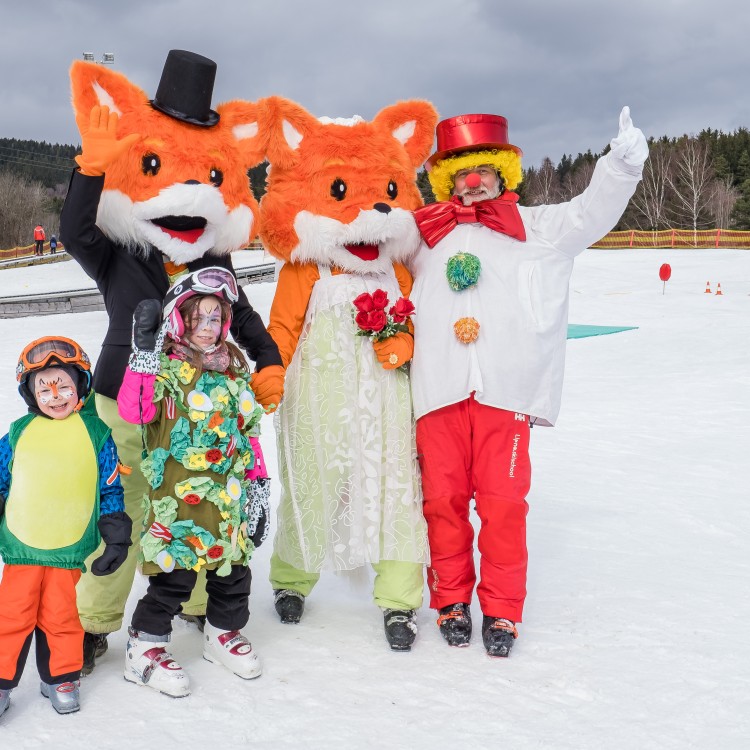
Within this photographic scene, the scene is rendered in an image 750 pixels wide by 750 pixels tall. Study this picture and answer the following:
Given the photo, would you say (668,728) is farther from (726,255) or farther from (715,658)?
(726,255)

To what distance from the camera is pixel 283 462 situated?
10.3 feet

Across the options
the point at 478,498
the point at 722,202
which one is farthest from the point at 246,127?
the point at 722,202

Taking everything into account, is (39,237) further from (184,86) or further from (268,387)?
(268,387)

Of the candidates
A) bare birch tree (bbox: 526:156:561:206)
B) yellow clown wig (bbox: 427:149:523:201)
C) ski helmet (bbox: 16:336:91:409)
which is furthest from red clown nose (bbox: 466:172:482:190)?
bare birch tree (bbox: 526:156:561:206)

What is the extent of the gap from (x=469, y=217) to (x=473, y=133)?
346 millimetres

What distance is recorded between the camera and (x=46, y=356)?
242 centimetres

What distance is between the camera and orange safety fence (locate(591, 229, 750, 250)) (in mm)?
30516

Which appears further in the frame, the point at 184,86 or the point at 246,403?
the point at 184,86

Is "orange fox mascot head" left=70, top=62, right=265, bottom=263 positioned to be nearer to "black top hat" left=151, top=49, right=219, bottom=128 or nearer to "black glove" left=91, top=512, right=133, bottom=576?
"black top hat" left=151, top=49, right=219, bottom=128

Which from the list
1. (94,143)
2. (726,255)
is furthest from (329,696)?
(726,255)

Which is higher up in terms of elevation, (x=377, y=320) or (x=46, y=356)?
(x=377, y=320)

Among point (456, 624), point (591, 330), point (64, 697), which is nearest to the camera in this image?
point (64, 697)

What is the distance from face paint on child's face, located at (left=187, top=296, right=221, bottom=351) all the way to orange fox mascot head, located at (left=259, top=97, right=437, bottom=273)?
1.87ft

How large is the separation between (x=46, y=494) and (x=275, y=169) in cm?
158
